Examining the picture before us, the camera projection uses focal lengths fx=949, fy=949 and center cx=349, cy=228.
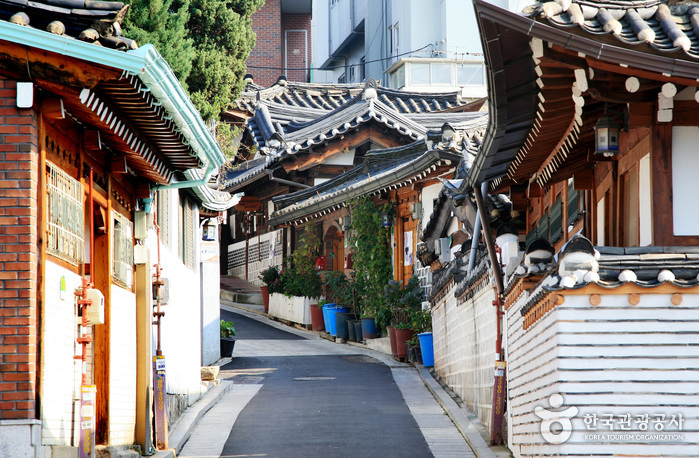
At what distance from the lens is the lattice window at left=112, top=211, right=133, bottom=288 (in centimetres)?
1123

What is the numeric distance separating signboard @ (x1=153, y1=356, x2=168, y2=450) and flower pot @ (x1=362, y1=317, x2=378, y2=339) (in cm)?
1394

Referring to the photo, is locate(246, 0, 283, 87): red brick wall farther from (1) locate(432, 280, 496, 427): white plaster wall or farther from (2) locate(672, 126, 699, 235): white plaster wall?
(2) locate(672, 126, 699, 235): white plaster wall

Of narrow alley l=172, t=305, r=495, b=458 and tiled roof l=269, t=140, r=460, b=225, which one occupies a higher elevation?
tiled roof l=269, t=140, r=460, b=225

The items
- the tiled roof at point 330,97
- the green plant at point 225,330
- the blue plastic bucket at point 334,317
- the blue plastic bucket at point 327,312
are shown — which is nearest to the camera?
the green plant at point 225,330

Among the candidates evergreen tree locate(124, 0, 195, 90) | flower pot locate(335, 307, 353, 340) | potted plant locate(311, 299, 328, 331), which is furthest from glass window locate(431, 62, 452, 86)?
evergreen tree locate(124, 0, 195, 90)

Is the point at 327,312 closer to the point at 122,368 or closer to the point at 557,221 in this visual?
the point at 557,221

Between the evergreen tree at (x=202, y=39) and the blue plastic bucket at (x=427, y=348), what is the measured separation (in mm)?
6729

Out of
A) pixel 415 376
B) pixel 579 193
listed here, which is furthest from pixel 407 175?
pixel 579 193

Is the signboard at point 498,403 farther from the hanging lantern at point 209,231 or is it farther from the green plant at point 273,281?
the green plant at point 273,281

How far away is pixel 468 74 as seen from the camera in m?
45.1

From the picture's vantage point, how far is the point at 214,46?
19.7 m

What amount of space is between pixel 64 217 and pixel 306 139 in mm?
23456

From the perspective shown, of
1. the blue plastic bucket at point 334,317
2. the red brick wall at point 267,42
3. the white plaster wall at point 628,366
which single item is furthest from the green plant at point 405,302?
the red brick wall at point 267,42

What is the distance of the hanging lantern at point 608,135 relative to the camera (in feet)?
27.9
